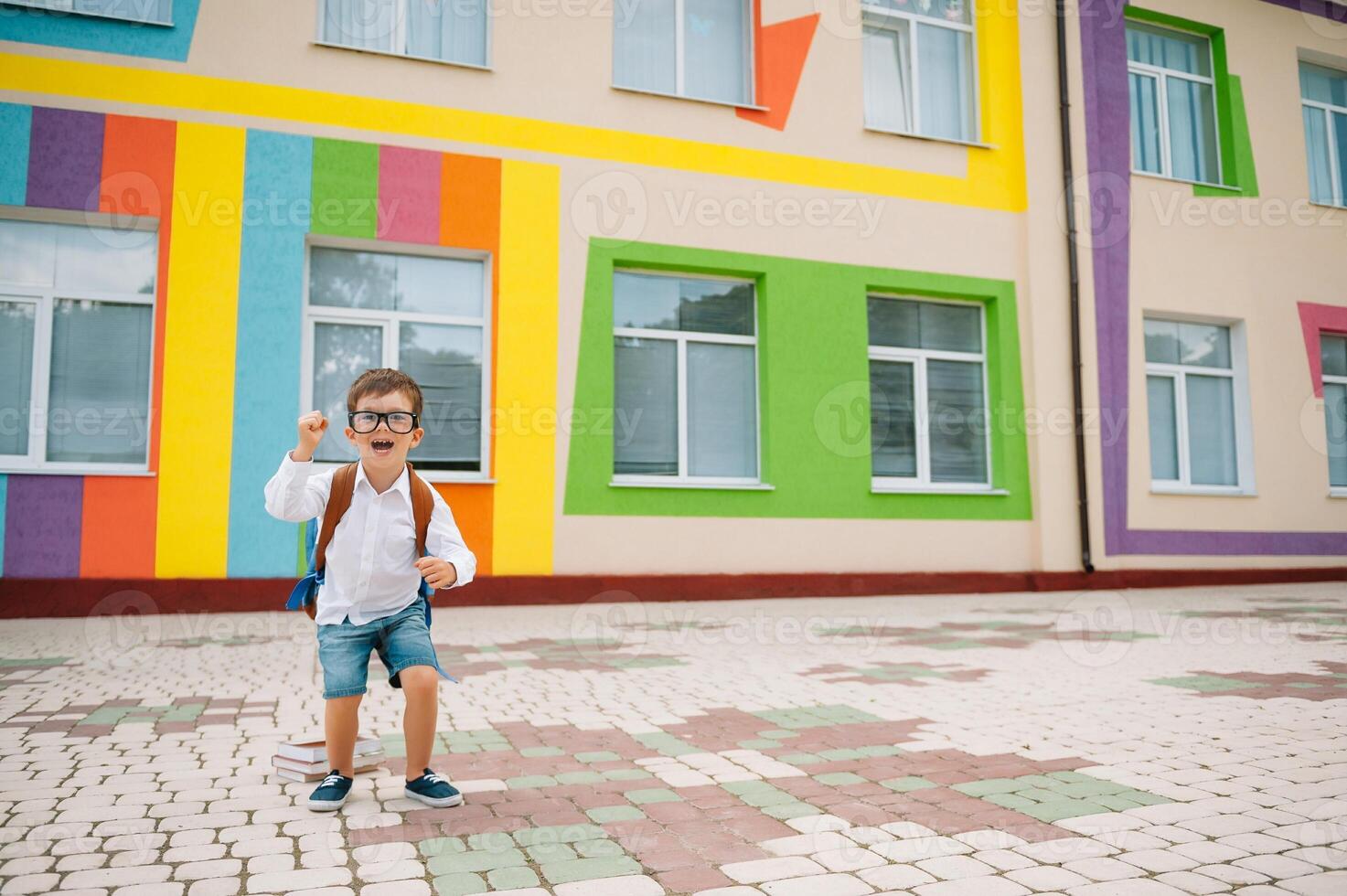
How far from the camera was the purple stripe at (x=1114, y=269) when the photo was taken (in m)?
11.8

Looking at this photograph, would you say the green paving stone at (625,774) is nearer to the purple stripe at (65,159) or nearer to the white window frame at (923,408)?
the purple stripe at (65,159)

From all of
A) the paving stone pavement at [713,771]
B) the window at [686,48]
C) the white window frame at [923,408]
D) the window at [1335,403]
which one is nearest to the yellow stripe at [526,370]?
the window at [686,48]

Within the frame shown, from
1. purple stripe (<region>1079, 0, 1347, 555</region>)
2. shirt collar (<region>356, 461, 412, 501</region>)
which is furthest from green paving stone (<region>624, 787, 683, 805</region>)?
purple stripe (<region>1079, 0, 1347, 555</region>)

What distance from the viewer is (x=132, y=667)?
5824 mm

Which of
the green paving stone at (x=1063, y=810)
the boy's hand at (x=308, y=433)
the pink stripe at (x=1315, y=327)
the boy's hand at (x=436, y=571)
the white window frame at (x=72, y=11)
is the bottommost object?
the green paving stone at (x=1063, y=810)

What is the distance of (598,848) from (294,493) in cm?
140

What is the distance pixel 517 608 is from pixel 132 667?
371 centimetres

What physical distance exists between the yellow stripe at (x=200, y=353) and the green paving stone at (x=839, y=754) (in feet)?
21.0

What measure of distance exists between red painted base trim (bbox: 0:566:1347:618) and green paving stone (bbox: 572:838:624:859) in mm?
6517

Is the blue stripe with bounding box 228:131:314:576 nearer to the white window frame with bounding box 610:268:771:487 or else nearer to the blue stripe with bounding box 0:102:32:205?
the blue stripe with bounding box 0:102:32:205

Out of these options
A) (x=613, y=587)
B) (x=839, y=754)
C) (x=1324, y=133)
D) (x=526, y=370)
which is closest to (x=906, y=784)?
(x=839, y=754)

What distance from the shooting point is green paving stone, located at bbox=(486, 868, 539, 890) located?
2.45 meters

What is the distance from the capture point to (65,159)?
325 inches

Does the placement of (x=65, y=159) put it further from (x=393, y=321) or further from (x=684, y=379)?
(x=684, y=379)
